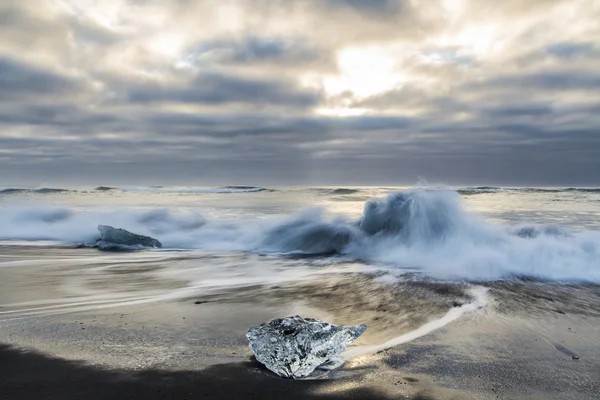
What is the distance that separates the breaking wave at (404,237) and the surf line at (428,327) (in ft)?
5.23

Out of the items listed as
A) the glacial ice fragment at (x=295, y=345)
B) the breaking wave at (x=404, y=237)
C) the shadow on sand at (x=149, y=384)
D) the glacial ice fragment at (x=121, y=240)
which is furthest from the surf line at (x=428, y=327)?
the glacial ice fragment at (x=121, y=240)

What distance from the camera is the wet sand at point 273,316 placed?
3500 millimetres

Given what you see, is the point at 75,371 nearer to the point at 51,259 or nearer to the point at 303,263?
the point at 303,263

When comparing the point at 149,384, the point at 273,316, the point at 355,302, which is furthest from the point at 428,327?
the point at 149,384

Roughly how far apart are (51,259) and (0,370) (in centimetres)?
758

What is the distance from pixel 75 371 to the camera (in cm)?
380

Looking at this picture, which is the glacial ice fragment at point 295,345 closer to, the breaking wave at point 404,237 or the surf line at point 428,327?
the surf line at point 428,327

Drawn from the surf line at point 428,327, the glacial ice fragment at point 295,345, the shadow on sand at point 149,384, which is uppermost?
the glacial ice fragment at point 295,345

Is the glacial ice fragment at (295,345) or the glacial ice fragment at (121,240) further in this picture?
the glacial ice fragment at (121,240)

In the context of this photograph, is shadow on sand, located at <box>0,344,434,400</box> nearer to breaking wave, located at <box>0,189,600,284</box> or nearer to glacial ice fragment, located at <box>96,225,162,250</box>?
breaking wave, located at <box>0,189,600,284</box>

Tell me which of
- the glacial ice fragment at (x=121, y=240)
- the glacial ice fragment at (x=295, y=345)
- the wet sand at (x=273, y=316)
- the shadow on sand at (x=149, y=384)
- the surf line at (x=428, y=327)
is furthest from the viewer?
the glacial ice fragment at (x=121, y=240)

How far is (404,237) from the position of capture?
1212cm

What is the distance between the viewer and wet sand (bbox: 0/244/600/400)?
3500 millimetres

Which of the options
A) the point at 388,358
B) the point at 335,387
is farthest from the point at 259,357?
the point at 388,358
